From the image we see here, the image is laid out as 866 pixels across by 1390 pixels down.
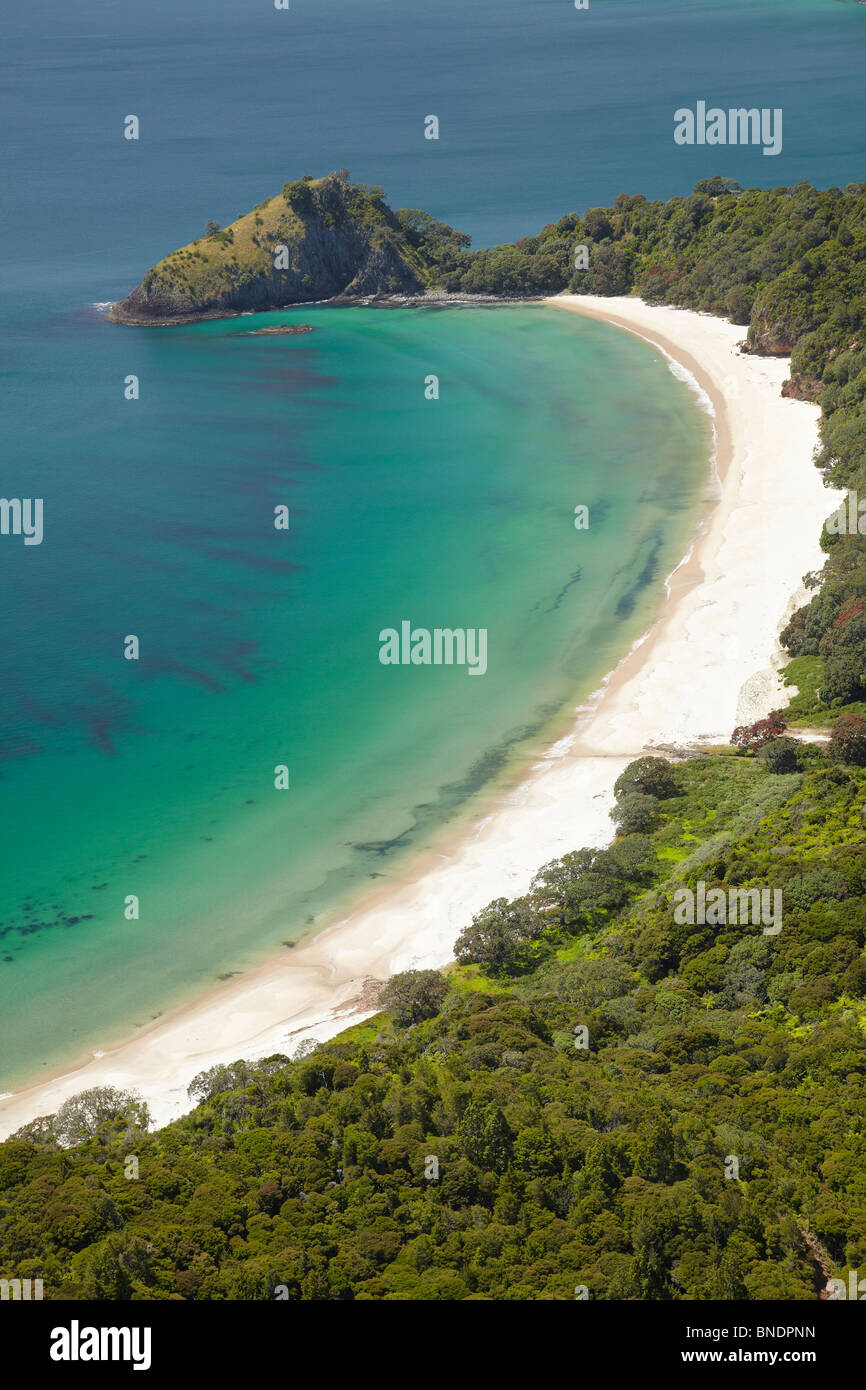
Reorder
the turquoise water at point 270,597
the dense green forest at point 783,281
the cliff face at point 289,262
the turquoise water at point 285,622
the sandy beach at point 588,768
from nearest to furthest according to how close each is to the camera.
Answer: the sandy beach at point 588,768
the turquoise water at point 285,622
the turquoise water at point 270,597
the dense green forest at point 783,281
the cliff face at point 289,262

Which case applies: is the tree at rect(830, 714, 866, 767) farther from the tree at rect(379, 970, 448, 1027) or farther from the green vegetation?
the green vegetation

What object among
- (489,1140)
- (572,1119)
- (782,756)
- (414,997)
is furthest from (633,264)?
(489,1140)

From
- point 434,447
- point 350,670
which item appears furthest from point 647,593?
point 434,447

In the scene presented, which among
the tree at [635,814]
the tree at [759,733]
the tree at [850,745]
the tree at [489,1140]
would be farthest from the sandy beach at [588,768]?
the tree at [489,1140]

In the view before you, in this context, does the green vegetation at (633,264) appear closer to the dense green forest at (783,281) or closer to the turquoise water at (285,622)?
the dense green forest at (783,281)

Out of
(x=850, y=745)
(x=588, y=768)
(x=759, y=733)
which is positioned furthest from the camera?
(x=588, y=768)

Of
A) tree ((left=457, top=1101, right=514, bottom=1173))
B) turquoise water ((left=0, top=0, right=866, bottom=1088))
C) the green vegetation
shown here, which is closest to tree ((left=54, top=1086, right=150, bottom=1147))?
turquoise water ((left=0, top=0, right=866, bottom=1088))

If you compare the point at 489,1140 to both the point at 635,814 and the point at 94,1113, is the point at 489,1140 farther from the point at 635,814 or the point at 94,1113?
the point at 635,814
